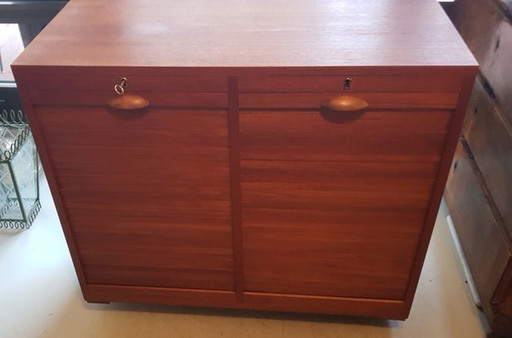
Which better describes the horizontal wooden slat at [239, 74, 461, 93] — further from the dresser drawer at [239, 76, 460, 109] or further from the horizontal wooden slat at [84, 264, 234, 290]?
the horizontal wooden slat at [84, 264, 234, 290]

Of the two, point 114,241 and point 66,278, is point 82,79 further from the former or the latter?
point 66,278

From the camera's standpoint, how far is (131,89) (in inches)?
37.3

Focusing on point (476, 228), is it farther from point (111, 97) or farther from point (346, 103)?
point (111, 97)

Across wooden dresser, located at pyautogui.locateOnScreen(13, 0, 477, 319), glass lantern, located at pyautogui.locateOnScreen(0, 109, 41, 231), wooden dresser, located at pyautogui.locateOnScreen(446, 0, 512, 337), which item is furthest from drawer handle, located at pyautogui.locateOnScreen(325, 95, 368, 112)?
glass lantern, located at pyautogui.locateOnScreen(0, 109, 41, 231)

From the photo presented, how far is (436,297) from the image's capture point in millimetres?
1407

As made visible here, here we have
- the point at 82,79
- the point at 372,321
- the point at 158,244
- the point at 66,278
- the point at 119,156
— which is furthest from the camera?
the point at 66,278

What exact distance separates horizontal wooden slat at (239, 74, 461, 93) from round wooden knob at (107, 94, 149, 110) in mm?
193

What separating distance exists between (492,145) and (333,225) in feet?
1.57

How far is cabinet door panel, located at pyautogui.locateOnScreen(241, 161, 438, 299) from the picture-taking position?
103cm

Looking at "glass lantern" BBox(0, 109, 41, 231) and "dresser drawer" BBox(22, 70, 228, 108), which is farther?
"glass lantern" BBox(0, 109, 41, 231)

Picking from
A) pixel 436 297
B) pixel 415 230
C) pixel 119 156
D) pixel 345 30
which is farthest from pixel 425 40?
pixel 436 297

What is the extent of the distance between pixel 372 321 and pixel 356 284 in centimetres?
18

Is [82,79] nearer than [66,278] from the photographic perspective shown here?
Yes

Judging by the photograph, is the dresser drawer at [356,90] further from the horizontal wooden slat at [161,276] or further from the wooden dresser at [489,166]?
the horizontal wooden slat at [161,276]
